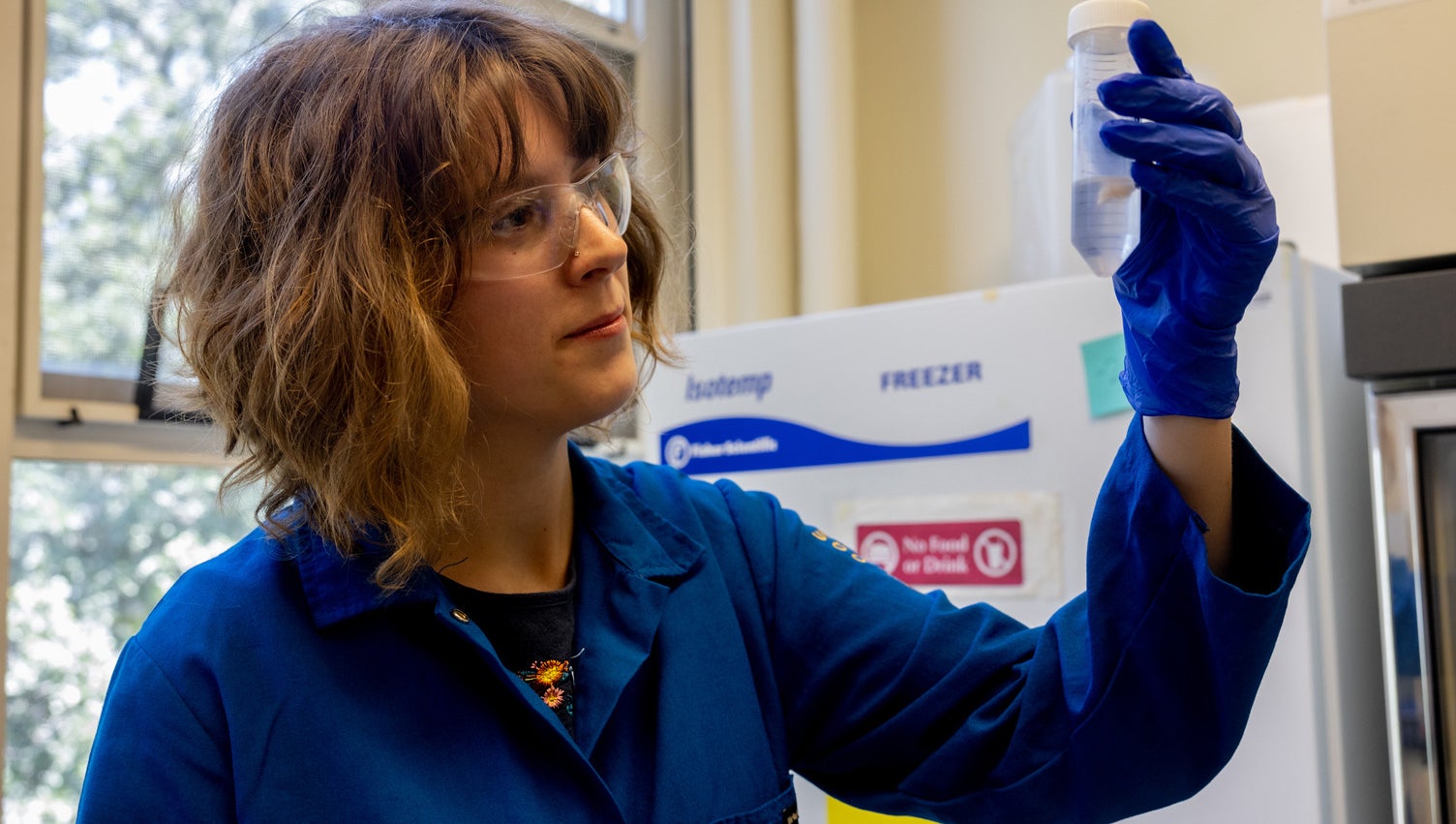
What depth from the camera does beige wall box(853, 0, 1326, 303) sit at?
2.34 m

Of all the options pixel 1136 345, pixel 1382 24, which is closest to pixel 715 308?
pixel 1382 24

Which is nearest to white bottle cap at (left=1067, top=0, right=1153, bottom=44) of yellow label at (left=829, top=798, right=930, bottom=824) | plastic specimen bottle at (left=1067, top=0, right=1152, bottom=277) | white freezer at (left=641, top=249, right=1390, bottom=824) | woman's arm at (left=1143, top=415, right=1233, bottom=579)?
plastic specimen bottle at (left=1067, top=0, right=1152, bottom=277)

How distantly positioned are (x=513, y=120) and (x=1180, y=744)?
2.26 ft

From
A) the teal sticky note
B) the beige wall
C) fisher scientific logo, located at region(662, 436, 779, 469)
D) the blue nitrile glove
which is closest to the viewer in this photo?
the blue nitrile glove

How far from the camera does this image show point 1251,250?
795 millimetres

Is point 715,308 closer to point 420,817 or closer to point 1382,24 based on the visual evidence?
point 1382,24

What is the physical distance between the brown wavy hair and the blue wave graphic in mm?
648

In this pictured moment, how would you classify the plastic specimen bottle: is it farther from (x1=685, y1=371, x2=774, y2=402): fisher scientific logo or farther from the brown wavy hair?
(x1=685, y1=371, x2=774, y2=402): fisher scientific logo

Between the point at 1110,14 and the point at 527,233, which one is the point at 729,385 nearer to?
the point at 527,233

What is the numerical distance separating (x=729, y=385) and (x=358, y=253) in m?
0.85

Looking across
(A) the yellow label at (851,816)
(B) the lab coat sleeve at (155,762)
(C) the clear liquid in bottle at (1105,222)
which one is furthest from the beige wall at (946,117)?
(B) the lab coat sleeve at (155,762)

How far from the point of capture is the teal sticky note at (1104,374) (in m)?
1.35

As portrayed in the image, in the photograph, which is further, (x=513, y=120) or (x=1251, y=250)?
(x=513, y=120)

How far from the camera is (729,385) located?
1.74 m
